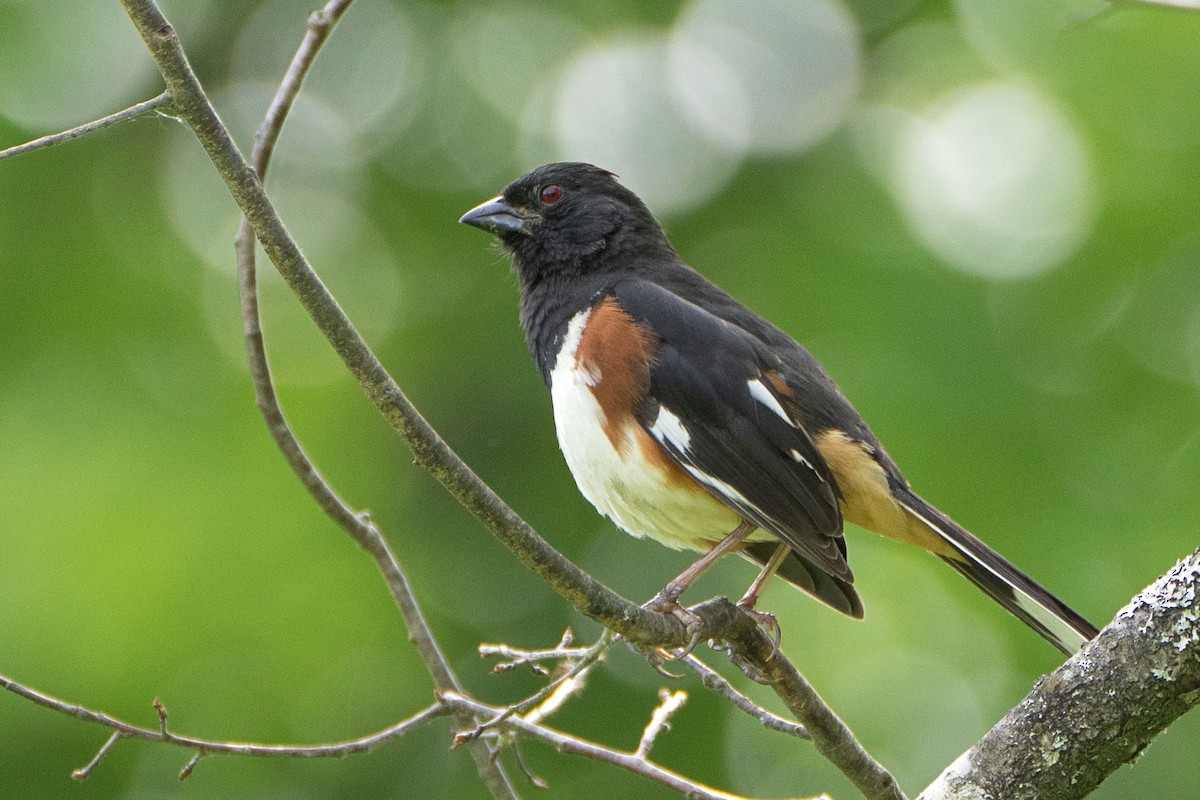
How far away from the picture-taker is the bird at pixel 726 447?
10.3 ft

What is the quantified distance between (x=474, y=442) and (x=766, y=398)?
3493 mm

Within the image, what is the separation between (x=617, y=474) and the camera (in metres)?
3.24

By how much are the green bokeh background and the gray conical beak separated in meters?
0.16

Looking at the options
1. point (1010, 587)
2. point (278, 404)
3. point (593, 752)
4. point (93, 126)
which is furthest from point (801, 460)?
point (93, 126)

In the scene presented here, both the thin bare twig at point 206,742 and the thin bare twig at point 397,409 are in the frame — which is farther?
the thin bare twig at point 206,742

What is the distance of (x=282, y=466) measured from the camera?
5523 millimetres

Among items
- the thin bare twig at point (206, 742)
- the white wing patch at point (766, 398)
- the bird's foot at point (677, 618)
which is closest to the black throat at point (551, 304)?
the white wing patch at point (766, 398)

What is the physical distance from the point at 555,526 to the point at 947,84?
128 inches

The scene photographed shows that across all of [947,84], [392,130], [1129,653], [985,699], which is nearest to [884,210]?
[947,84]

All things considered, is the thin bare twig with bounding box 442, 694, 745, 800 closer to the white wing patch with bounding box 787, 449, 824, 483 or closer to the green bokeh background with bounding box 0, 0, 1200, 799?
the white wing patch with bounding box 787, 449, 824, 483

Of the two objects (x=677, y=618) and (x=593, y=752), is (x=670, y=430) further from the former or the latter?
(x=593, y=752)

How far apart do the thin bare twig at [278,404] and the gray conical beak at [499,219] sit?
1413 mm

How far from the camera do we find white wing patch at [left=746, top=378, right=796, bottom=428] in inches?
130

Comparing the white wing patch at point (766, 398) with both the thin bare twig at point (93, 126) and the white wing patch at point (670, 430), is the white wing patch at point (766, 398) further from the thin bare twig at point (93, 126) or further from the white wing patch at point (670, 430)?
the thin bare twig at point (93, 126)
